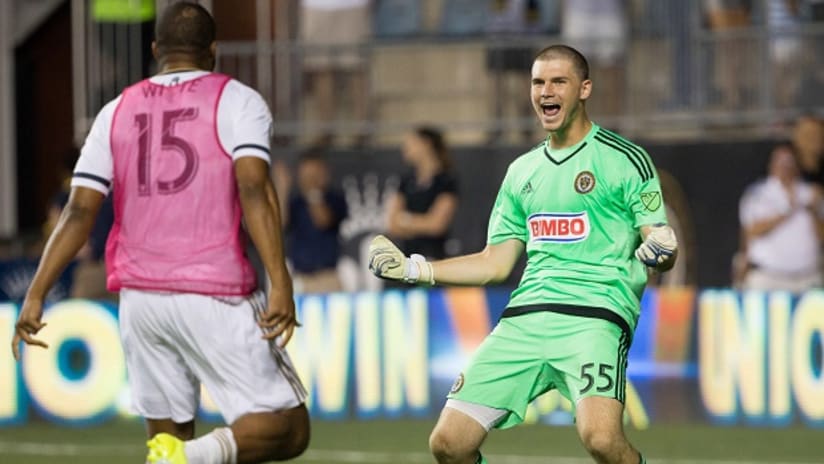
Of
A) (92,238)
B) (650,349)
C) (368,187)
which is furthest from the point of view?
(368,187)

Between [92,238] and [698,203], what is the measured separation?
541cm

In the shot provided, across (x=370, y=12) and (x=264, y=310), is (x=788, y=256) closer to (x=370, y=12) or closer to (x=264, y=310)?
(x=370, y=12)

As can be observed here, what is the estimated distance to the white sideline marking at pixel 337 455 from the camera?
11.6 m

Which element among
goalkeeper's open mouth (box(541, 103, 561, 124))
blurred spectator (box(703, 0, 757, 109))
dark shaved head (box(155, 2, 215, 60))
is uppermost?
blurred spectator (box(703, 0, 757, 109))

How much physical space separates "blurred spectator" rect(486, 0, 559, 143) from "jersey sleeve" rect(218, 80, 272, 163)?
32.2ft

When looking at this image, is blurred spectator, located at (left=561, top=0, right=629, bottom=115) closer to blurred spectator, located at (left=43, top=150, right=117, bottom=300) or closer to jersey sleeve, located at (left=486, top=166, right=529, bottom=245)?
blurred spectator, located at (left=43, top=150, right=117, bottom=300)

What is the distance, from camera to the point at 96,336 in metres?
14.0

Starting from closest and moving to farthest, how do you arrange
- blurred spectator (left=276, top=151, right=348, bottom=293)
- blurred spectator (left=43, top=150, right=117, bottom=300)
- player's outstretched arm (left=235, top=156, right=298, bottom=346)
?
player's outstretched arm (left=235, top=156, right=298, bottom=346)
blurred spectator (left=276, top=151, right=348, bottom=293)
blurred spectator (left=43, top=150, right=117, bottom=300)

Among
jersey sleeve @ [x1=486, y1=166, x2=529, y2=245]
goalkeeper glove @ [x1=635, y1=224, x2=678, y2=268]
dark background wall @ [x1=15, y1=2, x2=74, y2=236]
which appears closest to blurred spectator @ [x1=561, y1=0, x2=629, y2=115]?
dark background wall @ [x1=15, y1=2, x2=74, y2=236]

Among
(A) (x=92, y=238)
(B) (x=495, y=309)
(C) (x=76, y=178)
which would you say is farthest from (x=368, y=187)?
(C) (x=76, y=178)

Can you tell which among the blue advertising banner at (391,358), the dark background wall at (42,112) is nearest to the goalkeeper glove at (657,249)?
the blue advertising banner at (391,358)

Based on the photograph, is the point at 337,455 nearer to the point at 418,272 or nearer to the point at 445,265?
the point at 445,265

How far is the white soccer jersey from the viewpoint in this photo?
7551 millimetres

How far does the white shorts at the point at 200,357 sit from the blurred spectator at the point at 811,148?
7.69 meters
